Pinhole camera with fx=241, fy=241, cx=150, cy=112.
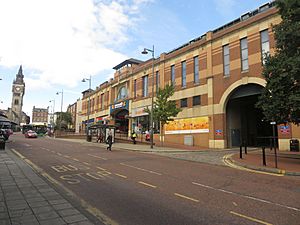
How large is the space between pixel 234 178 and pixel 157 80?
2964 centimetres

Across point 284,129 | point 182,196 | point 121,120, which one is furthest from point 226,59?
point 121,120

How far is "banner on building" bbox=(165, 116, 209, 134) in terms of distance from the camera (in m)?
29.7

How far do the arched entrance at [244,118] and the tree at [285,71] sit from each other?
11.3 m

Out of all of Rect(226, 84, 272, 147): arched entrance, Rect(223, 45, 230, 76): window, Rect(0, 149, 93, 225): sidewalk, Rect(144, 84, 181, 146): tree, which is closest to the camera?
Rect(0, 149, 93, 225): sidewalk

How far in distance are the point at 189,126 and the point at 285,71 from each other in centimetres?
1858

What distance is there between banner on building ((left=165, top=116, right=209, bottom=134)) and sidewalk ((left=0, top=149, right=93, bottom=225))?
23.6 metres

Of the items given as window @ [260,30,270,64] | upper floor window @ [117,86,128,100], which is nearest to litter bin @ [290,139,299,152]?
window @ [260,30,270,64]

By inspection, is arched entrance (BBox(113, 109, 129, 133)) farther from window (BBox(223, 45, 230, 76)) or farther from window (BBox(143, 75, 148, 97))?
window (BBox(223, 45, 230, 76))

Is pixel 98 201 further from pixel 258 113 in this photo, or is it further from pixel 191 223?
pixel 258 113

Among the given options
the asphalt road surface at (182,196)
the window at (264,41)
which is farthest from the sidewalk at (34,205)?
the window at (264,41)

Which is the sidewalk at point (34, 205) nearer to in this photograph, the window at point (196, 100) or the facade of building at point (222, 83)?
the facade of building at point (222, 83)

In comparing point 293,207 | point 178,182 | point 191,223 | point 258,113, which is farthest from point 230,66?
point 191,223

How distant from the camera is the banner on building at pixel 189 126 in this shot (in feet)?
97.4

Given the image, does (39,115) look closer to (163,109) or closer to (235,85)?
(163,109)
